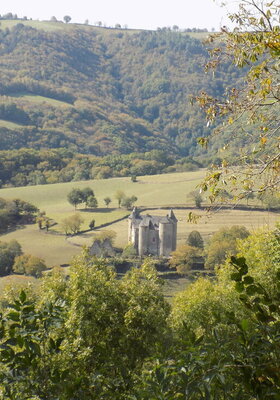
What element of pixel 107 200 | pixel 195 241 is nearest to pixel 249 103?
pixel 195 241

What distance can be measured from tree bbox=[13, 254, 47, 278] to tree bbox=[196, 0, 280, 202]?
52203 millimetres

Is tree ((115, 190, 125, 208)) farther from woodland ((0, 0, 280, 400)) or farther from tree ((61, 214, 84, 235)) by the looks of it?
woodland ((0, 0, 280, 400))

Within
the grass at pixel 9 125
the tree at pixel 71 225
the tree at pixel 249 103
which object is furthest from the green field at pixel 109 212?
the grass at pixel 9 125

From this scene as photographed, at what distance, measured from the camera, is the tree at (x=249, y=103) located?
29.6ft

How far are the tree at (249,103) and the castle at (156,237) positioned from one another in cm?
6109

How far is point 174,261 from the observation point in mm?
63531

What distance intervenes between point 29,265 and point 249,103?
54.1 meters

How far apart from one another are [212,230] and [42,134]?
120 metres

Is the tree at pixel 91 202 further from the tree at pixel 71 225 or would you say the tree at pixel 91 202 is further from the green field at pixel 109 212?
the tree at pixel 71 225

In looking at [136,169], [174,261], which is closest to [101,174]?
[136,169]

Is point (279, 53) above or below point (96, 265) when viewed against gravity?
above

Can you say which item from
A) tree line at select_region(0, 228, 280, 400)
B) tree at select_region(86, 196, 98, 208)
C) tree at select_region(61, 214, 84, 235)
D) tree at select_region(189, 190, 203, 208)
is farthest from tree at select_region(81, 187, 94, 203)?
tree line at select_region(0, 228, 280, 400)

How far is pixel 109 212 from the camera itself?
90188mm

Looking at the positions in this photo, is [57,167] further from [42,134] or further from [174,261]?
[174,261]
